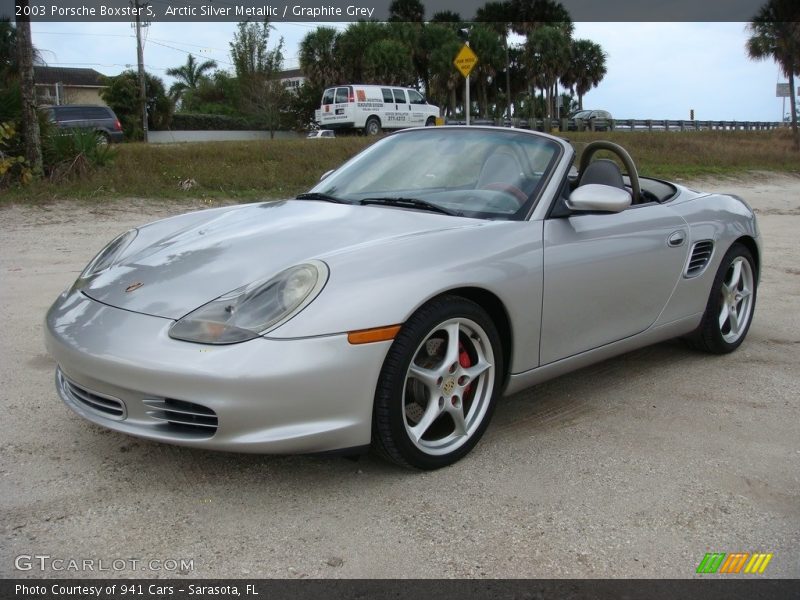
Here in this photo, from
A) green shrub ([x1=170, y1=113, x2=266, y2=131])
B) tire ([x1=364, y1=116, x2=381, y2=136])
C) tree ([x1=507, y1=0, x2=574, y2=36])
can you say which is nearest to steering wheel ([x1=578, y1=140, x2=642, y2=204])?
tire ([x1=364, y1=116, x2=381, y2=136])

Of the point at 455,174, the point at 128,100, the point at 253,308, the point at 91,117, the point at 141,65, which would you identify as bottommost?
the point at 253,308

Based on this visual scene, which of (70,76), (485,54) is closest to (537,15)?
(485,54)

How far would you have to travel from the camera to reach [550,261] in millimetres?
3229

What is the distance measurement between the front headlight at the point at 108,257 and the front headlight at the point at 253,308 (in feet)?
2.93

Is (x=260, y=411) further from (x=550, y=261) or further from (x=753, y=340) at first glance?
(x=753, y=340)

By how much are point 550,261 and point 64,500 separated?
2041 millimetres

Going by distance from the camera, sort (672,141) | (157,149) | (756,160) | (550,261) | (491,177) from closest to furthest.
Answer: (550,261) → (491,177) → (157,149) → (756,160) → (672,141)

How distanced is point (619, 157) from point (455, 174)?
110 cm

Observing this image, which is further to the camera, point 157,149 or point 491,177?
point 157,149

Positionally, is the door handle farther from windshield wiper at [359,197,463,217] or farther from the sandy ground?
windshield wiper at [359,197,463,217]

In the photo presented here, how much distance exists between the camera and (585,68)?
201ft

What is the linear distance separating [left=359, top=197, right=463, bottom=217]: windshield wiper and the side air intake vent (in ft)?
4.82

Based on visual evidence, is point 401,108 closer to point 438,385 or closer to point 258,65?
point 258,65
